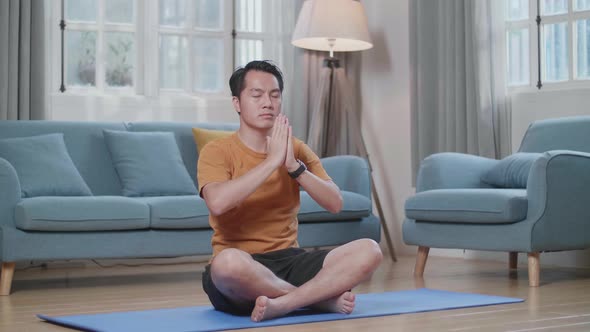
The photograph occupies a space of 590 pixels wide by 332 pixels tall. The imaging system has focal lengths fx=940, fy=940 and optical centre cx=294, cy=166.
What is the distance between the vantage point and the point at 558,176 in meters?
4.00

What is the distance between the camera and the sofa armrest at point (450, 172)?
15.1 ft

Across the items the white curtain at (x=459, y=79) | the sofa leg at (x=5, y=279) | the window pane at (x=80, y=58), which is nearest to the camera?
the sofa leg at (x=5, y=279)

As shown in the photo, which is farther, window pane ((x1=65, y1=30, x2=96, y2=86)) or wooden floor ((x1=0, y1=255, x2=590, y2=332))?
window pane ((x1=65, y1=30, x2=96, y2=86))

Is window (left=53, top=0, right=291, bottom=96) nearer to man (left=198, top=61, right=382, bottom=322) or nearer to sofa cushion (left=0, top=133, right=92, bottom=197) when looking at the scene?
sofa cushion (left=0, top=133, right=92, bottom=197)

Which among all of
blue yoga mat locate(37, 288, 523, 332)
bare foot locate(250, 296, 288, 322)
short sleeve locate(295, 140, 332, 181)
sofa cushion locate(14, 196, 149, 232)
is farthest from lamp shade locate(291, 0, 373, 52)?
bare foot locate(250, 296, 288, 322)

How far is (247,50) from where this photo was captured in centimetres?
611

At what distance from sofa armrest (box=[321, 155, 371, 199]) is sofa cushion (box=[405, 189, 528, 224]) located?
Answer: 0.30 m

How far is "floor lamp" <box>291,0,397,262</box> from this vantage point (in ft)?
18.1

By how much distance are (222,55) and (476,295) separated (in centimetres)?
297

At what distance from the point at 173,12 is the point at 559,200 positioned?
2862 millimetres

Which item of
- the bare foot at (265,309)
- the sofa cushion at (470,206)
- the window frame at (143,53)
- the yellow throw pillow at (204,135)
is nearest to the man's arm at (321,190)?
the bare foot at (265,309)

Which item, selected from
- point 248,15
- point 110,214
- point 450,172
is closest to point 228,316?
point 110,214

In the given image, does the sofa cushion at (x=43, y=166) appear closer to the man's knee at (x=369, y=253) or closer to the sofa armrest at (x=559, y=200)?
the man's knee at (x=369, y=253)

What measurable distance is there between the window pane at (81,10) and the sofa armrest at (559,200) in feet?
9.49
